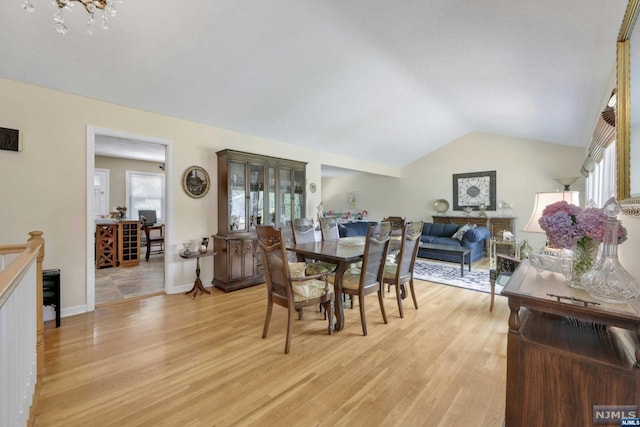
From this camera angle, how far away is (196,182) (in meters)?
3.90

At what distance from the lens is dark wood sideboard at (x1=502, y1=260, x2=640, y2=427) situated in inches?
39.1

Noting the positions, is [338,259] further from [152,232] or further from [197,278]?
[152,232]

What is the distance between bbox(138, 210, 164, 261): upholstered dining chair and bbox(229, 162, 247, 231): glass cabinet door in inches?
129

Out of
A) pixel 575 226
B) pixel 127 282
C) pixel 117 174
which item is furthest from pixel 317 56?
pixel 117 174

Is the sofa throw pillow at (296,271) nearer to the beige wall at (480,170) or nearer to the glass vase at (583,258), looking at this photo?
the glass vase at (583,258)

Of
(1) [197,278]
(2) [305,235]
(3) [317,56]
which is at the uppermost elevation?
(3) [317,56]

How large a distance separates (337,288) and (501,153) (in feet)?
20.6

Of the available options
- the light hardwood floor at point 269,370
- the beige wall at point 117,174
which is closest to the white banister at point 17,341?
the light hardwood floor at point 269,370

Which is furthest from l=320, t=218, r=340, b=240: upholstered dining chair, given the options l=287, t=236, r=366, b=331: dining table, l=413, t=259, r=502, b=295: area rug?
l=413, t=259, r=502, b=295: area rug

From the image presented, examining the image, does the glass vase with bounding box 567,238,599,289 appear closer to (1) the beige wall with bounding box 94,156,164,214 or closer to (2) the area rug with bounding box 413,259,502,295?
(2) the area rug with bounding box 413,259,502,295

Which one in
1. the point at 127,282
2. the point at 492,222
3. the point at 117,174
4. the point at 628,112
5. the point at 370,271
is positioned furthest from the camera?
the point at 117,174

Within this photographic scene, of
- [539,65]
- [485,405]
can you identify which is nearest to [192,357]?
[485,405]

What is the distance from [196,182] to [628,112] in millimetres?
4239

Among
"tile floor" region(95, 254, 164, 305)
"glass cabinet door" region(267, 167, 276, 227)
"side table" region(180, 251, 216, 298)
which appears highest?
"glass cabinet door" region(267, 167, 276, 227)
